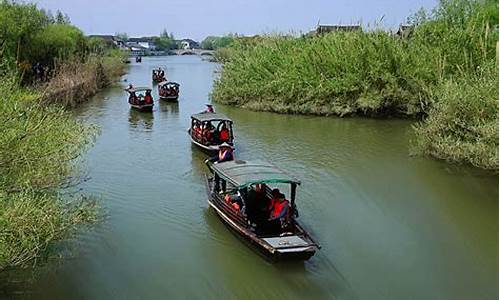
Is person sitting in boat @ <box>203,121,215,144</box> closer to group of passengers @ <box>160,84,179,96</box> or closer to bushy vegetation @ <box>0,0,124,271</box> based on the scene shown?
bushy vegetation @ <box>0,0,124,271</box>

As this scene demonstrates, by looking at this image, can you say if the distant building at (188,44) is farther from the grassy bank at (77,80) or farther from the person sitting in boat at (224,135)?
the person sitting in boat at (224,135)

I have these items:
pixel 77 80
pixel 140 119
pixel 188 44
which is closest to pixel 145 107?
pixel 140 119

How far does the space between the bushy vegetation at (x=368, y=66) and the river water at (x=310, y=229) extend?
6309 mm

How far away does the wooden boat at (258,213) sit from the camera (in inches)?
425

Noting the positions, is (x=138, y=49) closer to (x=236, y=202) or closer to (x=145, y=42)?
(x=145, y=42)

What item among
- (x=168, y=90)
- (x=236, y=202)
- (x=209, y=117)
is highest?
(x=209, y=117)

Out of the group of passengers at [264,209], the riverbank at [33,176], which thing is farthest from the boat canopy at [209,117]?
the riverbank at [33,176]

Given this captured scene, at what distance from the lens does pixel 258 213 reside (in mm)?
12125

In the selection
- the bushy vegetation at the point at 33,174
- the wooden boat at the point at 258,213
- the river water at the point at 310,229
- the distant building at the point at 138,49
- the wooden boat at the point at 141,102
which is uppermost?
the bushy vegetation at the point at 33,174

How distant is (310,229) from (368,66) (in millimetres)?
18145

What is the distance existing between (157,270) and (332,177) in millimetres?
8268

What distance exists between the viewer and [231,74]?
119 feet

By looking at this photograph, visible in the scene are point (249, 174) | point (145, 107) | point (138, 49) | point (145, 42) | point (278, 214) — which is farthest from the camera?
point (145, 42)

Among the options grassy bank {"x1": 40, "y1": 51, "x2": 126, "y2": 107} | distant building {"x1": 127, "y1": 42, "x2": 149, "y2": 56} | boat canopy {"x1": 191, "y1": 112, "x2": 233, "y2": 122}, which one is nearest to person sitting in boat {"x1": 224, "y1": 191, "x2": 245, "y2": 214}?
boat canopy {"x1": 191, "y1": 112, "x2": 233, "y2": 122}
